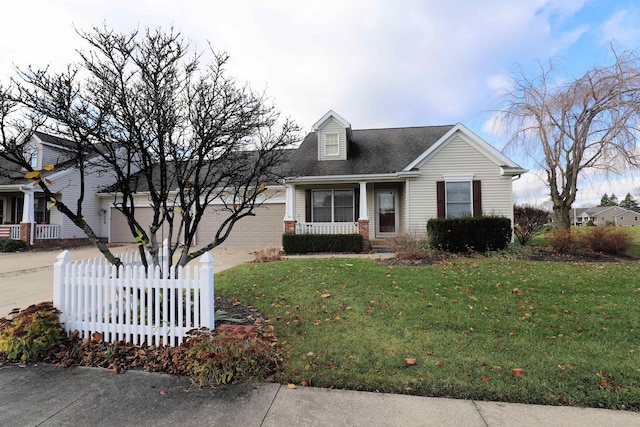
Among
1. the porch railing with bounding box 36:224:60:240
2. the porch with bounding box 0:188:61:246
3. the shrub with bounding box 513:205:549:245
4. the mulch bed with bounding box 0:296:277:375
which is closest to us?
the mulch bed with bounding box 0:296:277:375

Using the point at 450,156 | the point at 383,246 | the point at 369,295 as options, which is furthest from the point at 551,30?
the point at 369,295

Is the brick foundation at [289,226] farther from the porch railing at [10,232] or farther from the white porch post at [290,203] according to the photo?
the porch railing at [10,232]

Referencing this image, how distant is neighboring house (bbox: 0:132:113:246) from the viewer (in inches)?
647

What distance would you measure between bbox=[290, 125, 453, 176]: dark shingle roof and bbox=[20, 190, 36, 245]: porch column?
13.7 metres

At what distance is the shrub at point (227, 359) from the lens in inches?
125

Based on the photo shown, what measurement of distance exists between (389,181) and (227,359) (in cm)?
1207

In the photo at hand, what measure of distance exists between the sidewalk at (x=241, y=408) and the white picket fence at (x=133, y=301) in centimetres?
68

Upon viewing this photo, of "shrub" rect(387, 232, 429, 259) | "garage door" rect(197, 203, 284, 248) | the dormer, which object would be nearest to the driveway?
"garage door" rect(197, 203, 284, 248)

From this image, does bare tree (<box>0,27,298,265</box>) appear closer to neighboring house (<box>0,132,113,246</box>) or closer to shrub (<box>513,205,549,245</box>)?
shrub (<box>513,205,549,245</box>)

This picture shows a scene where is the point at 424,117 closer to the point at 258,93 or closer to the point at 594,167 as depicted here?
the point at 594,167

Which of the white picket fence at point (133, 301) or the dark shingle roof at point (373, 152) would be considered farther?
the dark shingle roof at point (373, 152)

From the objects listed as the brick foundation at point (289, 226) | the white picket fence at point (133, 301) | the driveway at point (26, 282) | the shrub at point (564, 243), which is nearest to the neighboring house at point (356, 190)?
the brick foundation at point (289, 226)

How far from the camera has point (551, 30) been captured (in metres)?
9.66

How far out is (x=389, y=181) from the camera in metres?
14.2
